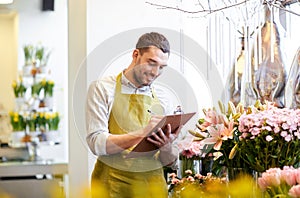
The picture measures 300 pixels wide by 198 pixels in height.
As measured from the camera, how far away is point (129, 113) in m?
1.91

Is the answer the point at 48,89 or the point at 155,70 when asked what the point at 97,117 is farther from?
the point at 48,89

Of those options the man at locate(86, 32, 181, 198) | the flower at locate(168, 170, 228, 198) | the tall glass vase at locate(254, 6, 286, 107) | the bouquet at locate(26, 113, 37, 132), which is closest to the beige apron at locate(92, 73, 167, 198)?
the man at locate(86, 32, 181, 198)

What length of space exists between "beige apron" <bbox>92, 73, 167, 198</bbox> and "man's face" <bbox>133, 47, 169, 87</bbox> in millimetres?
56

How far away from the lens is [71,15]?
2902 millimetres

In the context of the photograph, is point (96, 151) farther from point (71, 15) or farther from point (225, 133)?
point (71, 15)

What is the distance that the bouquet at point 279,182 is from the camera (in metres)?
0.91

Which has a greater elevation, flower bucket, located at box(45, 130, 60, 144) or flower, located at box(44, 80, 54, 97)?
flower, located at box(44, 80, 54, 97)

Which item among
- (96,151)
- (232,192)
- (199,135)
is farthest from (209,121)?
(96,151)

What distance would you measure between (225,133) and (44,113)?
400cm

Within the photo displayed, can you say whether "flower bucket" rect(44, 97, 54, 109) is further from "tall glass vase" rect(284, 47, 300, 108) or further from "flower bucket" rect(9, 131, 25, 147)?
"tall glass vase" rect(284, 47, 300, 108)

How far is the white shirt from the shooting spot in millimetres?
1900

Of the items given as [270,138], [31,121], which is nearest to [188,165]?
[270,138]

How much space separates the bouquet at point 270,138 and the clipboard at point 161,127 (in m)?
0.31

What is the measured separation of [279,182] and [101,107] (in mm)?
1063
